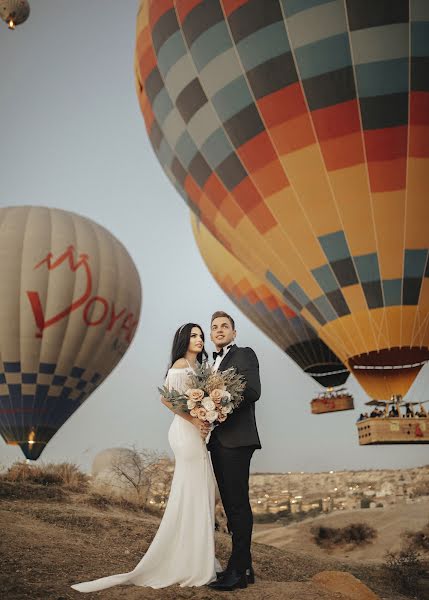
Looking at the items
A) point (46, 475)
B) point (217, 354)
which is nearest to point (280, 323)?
point (46, 475)

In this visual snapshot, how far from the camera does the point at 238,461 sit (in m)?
3.89

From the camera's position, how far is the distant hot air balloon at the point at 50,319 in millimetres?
18172

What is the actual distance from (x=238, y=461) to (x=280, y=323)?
569 inches

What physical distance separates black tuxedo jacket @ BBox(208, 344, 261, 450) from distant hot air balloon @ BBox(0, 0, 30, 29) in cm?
1036

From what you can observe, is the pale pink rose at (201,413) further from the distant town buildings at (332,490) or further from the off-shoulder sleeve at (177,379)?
the distant town buildings at (332,490)

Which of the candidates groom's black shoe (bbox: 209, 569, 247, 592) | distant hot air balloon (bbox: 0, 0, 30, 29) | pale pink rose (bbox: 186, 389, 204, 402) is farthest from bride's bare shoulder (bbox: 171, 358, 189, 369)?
distant hot air balloon (bbox: 0, 0, 30, 29)

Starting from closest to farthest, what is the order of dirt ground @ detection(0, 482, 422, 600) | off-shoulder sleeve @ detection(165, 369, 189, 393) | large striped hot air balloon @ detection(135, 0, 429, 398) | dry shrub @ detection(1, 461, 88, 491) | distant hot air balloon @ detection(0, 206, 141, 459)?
dirt ground @ detection(0, 482, 422, 600) → off-shoulder sleeve @ detection(165, 369, 189, 393) → dry shrub @ detection(1, 461, 88, 491) → large striped hot air balloon @ detection(135, 0, 429, 398) → distant hot air balloon @ detection(0, 206, 141, 459)

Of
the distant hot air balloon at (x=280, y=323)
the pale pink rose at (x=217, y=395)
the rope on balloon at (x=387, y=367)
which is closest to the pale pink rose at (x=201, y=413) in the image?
the pale pink rose at (x=217, y=395)

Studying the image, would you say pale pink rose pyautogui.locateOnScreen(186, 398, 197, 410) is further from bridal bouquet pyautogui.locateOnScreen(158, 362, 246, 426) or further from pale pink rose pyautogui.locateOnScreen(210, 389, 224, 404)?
pale pink rose pyautogui.locateOnScreen(210, 389, 224, 404)

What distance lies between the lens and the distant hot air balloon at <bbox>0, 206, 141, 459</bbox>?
18172 millimetres

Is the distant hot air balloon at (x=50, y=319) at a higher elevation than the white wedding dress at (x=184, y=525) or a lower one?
higher

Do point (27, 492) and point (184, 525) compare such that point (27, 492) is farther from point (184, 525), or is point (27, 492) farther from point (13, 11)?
point (13, 11)

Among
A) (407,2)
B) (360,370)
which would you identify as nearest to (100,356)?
(360,370)

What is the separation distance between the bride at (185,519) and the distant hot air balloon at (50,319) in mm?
14777
